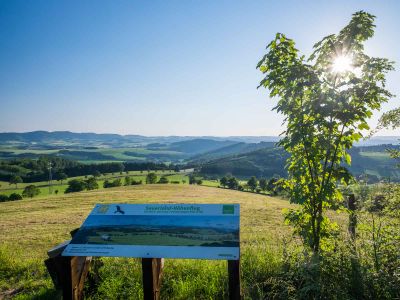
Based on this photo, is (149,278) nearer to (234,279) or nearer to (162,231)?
(162,231)

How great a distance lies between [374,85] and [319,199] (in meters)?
2.48

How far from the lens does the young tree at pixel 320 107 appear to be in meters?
6.45

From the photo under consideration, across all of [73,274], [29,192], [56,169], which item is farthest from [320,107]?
[56,169]

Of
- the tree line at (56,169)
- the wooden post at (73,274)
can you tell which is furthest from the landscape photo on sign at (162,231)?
the tree line at (56,169)

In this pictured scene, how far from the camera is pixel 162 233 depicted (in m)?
5.36

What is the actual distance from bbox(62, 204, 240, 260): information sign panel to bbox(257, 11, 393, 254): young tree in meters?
2.21

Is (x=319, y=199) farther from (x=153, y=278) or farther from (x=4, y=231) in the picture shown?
(x=4, y=231)

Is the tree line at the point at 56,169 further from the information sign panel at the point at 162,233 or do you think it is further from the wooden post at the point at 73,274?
the information sign panel at the point at 162,233

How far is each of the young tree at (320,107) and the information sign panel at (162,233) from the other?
2.21 m

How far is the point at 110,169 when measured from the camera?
17612 centimetres

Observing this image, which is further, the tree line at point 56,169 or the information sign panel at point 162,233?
the tree line at point 56,169

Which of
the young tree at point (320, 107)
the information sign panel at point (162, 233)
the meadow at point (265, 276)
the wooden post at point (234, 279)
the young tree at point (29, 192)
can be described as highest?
the young tree at point (320, 107)

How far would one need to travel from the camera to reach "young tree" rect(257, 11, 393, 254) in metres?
6.45

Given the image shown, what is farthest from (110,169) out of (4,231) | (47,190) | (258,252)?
(258,252)
